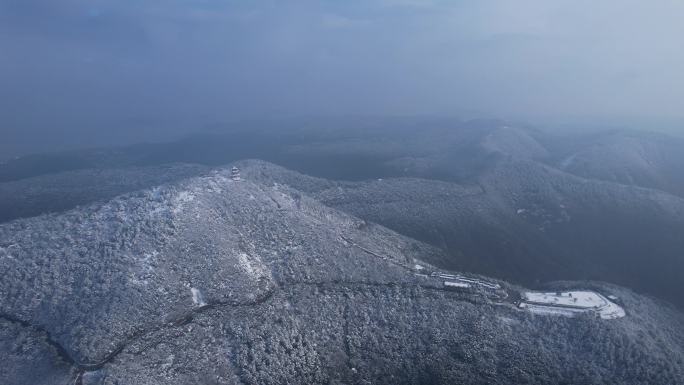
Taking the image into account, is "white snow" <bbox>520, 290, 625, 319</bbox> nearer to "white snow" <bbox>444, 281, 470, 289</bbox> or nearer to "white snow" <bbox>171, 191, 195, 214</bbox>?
"white snow" <bbox>444, 281, 470, 289</bbox>

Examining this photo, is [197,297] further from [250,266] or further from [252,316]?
[250,266]

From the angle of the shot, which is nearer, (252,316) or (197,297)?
(252,316)

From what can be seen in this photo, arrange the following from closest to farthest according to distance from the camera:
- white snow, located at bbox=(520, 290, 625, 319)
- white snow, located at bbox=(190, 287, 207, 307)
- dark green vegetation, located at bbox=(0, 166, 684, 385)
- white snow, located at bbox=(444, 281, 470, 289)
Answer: dark green vegetation, located at bbox=(0, 166, 684, 385) < white snow, located at bbox=(190, 287, 207, 307) < white snow, located at bbox=(520, 290, 625, 319) < white snow, located at bbox=(444, 281, 470, 289)

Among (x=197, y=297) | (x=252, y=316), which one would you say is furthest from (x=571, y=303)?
(x=197, y=297)

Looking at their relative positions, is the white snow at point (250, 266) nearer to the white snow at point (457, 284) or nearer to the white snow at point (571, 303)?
the white snow at point (457, 284)

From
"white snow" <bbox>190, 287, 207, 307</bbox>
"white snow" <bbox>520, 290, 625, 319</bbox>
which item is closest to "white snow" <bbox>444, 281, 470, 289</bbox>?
"white snow" <bbox>520, 290, 625, 319</bbox>

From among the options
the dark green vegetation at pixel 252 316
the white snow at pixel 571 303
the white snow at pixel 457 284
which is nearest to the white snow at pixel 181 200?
the dark green vegetation at pixel 252 316
